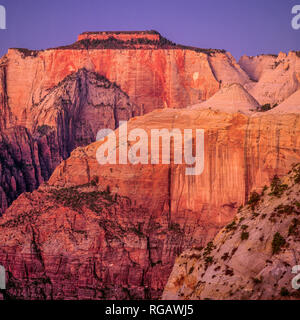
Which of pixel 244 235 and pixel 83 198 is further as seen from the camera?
pixel 83 198

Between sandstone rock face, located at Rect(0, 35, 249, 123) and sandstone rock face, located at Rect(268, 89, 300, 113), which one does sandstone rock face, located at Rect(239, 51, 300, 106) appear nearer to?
sandstone rock face, located at Rect(0, 35, 249, 123)

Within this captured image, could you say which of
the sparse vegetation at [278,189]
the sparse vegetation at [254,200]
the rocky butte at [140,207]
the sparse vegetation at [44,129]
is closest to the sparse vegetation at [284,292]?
the sparse vegetation at [278,189]

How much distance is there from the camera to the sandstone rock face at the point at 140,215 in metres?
58.1

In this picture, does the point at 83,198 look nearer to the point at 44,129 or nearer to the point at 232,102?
the point at 232,102

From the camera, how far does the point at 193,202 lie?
6075cm

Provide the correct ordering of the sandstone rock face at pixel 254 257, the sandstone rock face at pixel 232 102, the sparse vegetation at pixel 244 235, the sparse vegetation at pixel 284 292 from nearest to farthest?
the sparse vegetation at pixel 284 292 → the sandstone rock face at pixel 254 257 → the sparse vegetation at pixel 244 235 → the sandstone rock face at pixel 232 102

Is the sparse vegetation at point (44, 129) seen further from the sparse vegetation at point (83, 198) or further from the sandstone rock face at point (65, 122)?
the sparse vegetation at point (83, 198)

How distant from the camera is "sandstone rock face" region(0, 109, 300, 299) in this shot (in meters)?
58.1

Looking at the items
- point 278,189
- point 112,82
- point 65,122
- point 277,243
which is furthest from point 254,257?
point 112,82

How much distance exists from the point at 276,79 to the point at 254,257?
187 ft

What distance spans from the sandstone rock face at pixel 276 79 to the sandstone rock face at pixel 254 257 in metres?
42.5

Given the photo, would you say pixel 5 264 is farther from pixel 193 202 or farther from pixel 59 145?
pixel 59 145

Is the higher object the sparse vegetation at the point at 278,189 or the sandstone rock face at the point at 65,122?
the sandstone rock face at the point at 65,122

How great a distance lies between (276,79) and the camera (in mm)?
87750
